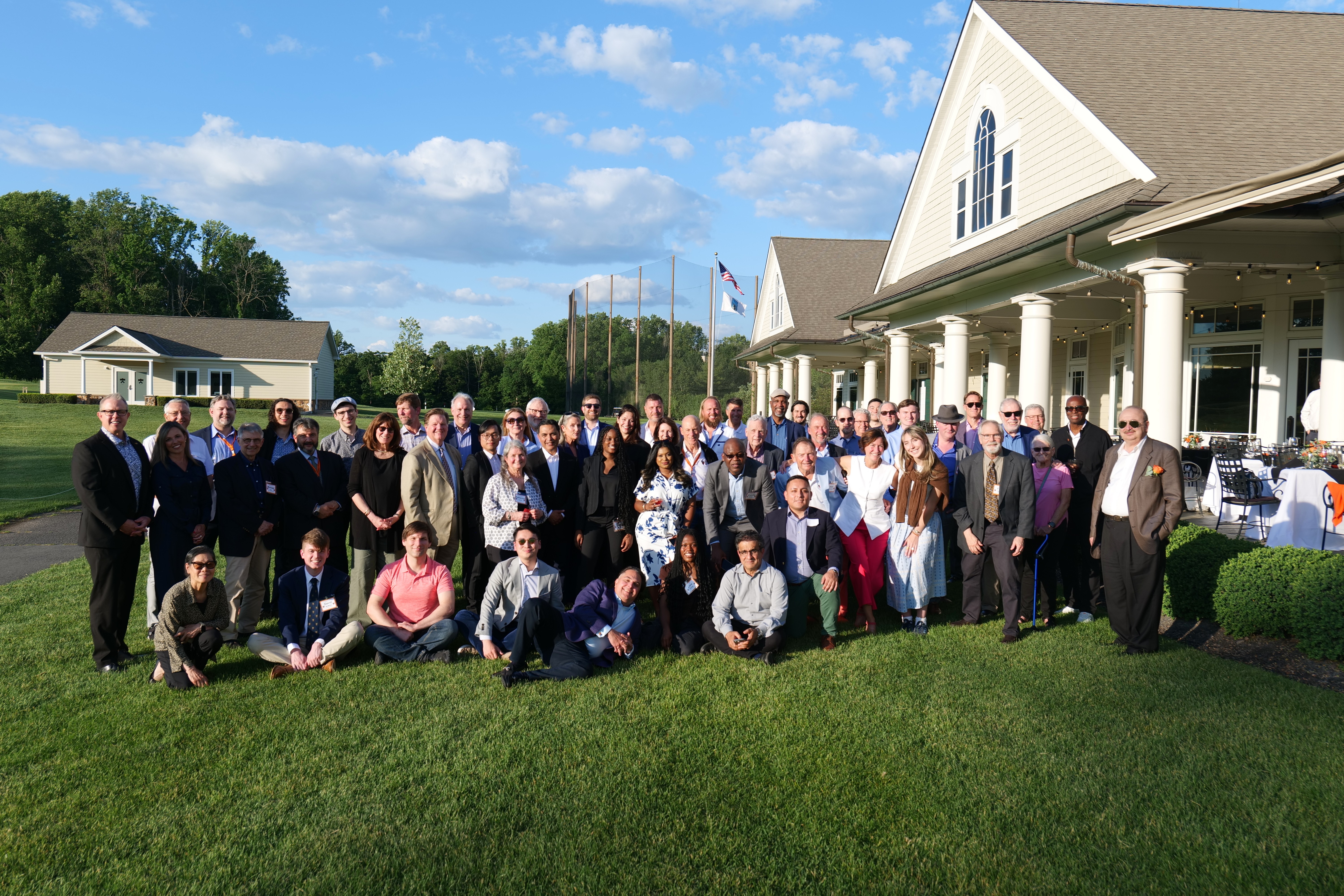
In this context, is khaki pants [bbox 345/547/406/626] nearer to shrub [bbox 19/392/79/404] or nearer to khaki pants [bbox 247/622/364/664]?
khaki pants [bbox 247/622/364/664]

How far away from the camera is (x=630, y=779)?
4156 mm

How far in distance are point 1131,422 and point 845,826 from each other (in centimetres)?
A: 406

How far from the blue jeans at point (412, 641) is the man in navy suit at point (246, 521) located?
1293 millimetres

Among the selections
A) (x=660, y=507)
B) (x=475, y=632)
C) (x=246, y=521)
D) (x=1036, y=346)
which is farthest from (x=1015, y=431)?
(x=246, y=521)

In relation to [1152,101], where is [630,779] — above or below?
below

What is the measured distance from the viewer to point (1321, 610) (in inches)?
223

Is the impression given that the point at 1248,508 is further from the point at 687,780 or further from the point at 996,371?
the point at 687,780

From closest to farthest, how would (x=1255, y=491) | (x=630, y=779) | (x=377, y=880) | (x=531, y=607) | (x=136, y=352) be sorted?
(x=377, y=880) → (x=630, y=779) → (x=531, y=607) → (x=1255, y=491) → (x=136, y=352)

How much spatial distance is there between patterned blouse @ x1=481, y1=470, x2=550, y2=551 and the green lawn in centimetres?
124

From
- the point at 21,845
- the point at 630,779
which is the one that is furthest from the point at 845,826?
the point at 21,845

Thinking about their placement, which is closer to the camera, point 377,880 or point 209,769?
point 377,880

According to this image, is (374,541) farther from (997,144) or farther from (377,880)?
(997,144)

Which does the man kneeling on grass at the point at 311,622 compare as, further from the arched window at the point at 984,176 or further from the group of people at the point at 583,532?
the arched window at the point at 984,176

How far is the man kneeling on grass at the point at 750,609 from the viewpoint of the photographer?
19.9 feet
